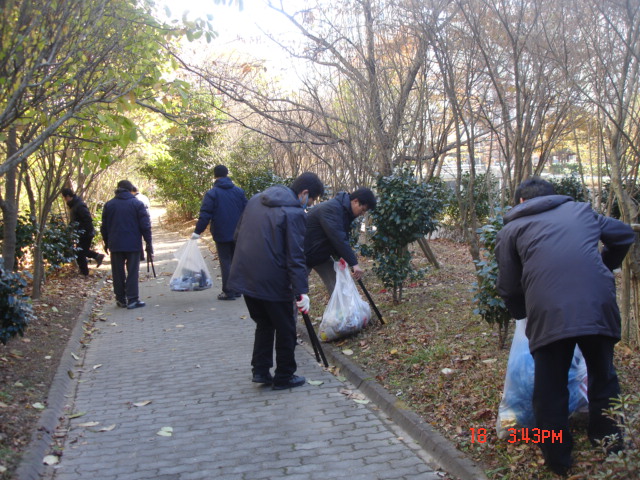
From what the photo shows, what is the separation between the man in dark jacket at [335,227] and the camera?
6.99 metres

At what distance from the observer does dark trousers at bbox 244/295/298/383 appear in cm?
573

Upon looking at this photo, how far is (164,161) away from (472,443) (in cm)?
2630

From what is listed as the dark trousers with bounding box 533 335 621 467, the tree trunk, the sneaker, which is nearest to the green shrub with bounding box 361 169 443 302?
the sneaker

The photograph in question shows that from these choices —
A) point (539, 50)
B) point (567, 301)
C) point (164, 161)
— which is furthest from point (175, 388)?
point (164, 161)

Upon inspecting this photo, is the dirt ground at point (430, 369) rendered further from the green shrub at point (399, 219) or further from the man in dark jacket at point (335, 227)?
the man in dark jacket at point (335, 227)

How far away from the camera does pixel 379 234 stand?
8.55 metres

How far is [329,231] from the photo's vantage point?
7.02 meters

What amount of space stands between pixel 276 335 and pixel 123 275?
5.48m

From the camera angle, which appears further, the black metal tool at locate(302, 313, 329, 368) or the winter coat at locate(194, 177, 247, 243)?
the winter coat at locate(194, 177, 247, 243)

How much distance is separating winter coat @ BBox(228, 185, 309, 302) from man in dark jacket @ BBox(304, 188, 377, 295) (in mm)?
1285

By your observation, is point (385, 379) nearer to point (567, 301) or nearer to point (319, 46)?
point (567, 301)

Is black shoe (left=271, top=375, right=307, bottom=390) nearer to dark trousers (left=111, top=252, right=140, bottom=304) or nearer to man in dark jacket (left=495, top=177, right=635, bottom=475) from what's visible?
man in dark jacket (left=495, top=177, right=635, bottom=475)

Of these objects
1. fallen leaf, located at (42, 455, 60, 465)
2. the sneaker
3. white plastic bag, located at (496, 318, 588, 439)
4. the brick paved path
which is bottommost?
the brick paved path
